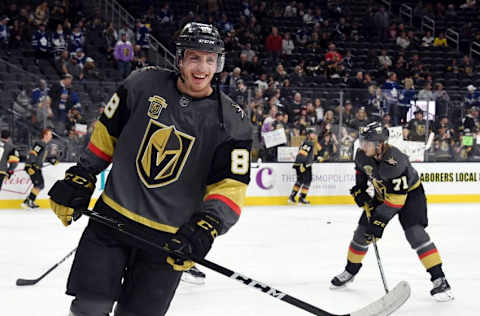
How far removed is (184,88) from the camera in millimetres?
2492

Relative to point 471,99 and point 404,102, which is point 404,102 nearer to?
point 404,102

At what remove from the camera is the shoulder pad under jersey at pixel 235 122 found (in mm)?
2477

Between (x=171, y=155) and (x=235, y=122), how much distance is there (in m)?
0.25

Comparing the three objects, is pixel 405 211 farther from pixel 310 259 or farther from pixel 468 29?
pixel 468 29

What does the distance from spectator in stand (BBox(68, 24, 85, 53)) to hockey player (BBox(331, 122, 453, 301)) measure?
808 cm

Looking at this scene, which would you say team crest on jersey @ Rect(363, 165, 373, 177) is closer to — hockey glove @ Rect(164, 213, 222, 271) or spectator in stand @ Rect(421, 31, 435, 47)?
hockey glove @ Rect(164, 213, 222, 271)

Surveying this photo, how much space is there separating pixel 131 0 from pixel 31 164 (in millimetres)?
6889

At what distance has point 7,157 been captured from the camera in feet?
27.4

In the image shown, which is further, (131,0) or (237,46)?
(131,0)

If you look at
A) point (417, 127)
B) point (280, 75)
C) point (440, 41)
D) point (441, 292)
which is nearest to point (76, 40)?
point (280, 75)

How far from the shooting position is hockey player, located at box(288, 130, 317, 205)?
10.1m

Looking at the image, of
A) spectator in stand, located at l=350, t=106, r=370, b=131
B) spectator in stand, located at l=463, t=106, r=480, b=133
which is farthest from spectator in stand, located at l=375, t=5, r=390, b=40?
spectator in stand, located at l=350, t=106, r=370, b=131

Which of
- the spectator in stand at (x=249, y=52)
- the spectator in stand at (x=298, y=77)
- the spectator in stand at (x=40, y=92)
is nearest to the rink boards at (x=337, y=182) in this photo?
the spectator in stand at (x=40, y=92)

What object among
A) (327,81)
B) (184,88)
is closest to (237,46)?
(327,81)
